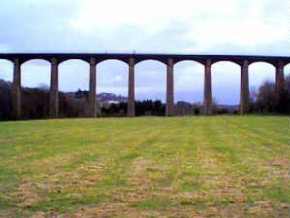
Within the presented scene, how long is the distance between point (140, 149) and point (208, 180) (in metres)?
8.26

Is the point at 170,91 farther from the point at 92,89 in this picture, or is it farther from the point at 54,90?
the point at 54,90

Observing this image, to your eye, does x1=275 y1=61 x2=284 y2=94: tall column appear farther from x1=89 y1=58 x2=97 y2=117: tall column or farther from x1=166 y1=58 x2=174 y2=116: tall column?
x1=89 y1=58 x2=97 y2=117: tall column

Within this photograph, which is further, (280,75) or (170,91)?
(170,91)

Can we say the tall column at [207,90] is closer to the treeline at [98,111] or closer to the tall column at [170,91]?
the tall column at [170,91]

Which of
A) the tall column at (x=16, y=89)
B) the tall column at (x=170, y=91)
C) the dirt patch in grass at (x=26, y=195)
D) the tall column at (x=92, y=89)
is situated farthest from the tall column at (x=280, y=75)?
the dirt patch in grass at (x=26, y=195)

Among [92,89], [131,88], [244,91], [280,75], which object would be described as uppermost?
[280,75]

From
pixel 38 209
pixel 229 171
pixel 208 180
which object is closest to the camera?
pixel 38 209

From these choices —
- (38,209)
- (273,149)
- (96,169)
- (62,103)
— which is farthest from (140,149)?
(62,103)

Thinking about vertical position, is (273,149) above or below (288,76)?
below

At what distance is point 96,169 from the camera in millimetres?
13125

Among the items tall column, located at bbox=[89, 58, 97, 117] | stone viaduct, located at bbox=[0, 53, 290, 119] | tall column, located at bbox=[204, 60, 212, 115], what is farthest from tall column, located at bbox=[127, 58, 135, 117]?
tall column, located at bbox=[204, 60, 212, 115]

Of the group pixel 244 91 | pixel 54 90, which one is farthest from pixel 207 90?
pixel 54 90

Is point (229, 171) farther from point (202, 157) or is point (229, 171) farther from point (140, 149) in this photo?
point (140, 149)

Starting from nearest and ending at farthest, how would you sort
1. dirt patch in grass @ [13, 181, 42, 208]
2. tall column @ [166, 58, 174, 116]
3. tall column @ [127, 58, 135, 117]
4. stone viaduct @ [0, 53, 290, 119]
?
1. dirt patch in grass @ [13, 181, 42, 208]
2. stone viaduct @ [0, 53, 290, 119]
3. tall column @ [127, 58, 135, 117]
4. tall column @ [166, 58, 174, 116]
